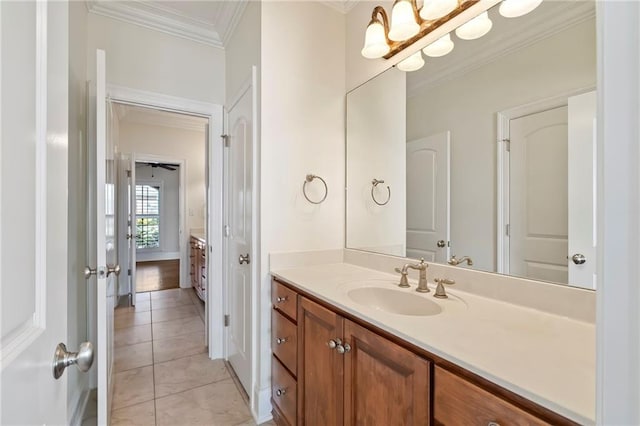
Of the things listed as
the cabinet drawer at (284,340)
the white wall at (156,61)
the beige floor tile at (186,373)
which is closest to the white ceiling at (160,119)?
the white wall at (156,61)

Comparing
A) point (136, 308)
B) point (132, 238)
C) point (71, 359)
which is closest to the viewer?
point (71, 359)

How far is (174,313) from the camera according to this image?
3.50 metres

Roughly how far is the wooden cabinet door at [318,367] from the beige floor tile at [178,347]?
1.56m

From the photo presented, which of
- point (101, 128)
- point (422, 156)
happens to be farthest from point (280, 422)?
point (101, 128)

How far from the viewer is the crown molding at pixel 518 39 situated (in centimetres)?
100

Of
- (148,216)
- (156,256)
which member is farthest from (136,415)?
(148,216)

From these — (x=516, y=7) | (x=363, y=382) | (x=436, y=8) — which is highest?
(x=436, y=8)

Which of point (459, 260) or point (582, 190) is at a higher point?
point (582, 190)

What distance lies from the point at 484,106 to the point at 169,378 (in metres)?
2.59

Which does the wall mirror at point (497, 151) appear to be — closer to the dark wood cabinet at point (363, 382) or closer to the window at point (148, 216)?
the dark wood cabinet at point (363, 382)

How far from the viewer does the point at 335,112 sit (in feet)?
6.52

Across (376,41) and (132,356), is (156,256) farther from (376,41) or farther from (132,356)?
(376,41)

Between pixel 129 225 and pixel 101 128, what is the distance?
289cm

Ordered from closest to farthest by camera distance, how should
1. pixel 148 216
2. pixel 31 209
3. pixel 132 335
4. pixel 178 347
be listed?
pixel 31 209, pixel 178 347, pixel 132 335, pixel 148 216
